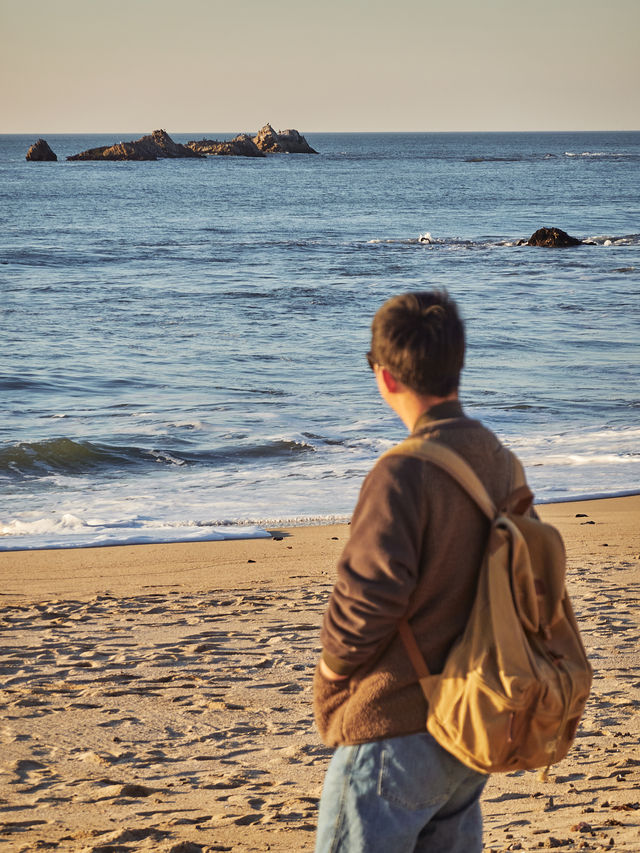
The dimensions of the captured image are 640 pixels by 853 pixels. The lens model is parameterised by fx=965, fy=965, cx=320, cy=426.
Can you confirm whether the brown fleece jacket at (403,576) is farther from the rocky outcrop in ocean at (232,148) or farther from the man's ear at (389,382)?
the rocky outcrop in ocean at (232,148)

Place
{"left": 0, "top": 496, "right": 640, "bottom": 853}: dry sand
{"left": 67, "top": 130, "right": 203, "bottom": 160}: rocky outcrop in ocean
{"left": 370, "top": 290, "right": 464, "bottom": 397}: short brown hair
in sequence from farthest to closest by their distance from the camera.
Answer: {"left": 67, "top": 130, "right": 203, "bottom": 160}: rocky outcrop in ocean < {"left": 0, "top": 496, "right": 640, "bottom": 853}: dry sand < {"left": 370, "top": 290, "right": 464, "bottom": 397}: short brown hair

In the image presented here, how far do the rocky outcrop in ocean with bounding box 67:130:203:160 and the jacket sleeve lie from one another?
5167 inches

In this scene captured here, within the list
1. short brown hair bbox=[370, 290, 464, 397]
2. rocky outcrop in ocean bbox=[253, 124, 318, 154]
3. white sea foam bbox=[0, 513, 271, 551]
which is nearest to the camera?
short brown hair bbox=[370, 290, 464, 397]

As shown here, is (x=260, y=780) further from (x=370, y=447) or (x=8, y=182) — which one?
(x=8, y=182)

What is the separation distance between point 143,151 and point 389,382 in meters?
133

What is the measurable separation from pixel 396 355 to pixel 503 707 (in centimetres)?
73

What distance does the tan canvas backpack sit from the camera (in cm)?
189

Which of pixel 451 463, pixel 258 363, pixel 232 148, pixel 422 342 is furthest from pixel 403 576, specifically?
pixel 232 148

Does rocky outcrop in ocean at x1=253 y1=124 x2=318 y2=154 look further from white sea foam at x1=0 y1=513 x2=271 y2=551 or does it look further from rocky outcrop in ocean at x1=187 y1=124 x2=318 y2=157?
white sea foam at x1=0 y1=513 x2=271 y2=551

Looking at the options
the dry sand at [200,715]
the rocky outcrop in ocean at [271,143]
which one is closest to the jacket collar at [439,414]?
the dry sand at [200,715]

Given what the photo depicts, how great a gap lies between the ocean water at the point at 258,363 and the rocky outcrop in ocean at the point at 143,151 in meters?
83.1

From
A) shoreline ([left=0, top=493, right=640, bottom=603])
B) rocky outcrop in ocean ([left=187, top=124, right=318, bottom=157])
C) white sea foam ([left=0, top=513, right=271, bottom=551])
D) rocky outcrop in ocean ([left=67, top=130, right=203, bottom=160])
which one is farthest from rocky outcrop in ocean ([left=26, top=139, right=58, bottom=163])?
shoreline ([left=0, top=493, right=640, bottom=603])

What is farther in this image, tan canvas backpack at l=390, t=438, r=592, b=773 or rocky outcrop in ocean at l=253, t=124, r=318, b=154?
rocky outcrop in ocean at l=253, t=124, r=318, b=154

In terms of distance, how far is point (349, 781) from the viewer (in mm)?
1980
